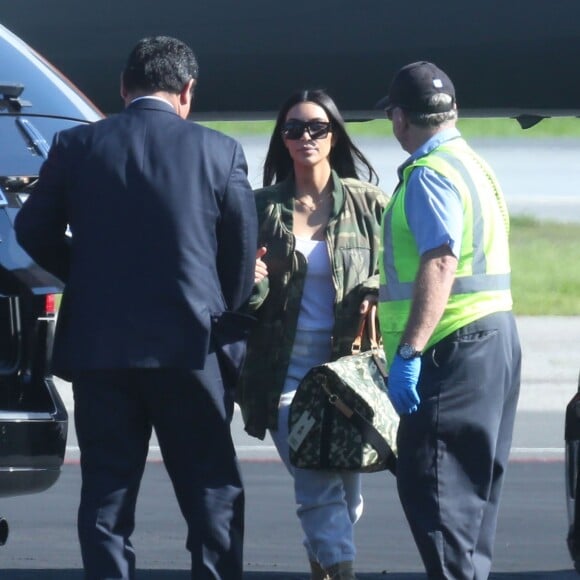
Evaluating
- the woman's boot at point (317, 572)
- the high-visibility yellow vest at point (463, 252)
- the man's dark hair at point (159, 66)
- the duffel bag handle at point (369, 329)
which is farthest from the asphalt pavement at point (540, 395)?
the man's dark hair at point (159, 66)

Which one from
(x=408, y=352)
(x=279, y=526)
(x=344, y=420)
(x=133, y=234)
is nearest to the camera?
(x=133, y=234)

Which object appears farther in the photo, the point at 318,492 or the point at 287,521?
the point at 287,521

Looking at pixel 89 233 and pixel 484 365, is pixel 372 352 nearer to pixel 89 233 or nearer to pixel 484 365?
pixel 484 365

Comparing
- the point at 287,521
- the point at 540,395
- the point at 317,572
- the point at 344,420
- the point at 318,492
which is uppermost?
the point at 344,420

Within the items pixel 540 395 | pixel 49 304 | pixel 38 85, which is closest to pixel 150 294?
pixel 49 304

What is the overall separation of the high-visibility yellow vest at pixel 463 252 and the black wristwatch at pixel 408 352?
0.12m

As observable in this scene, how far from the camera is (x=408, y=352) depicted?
4.16 m

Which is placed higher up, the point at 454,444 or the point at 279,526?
the point at 454,444

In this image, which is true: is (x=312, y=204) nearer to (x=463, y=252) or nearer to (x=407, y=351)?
(x=463, y=252)

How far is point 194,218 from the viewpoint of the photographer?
160 inches

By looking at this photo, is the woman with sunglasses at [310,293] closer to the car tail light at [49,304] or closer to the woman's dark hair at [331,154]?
the woman's dark hair at [331,154]

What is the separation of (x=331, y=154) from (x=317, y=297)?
1.80 feet

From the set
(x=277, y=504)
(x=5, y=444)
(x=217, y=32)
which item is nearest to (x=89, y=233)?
(x=5, y=444)

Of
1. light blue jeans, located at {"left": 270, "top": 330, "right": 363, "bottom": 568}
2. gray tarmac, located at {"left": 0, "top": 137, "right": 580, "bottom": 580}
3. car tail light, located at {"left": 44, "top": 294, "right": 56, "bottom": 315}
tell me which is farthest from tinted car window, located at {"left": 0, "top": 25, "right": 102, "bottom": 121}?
gray tarmac, located at {"left": 0, "top": 137, "right": 580, "bottom": 580}
